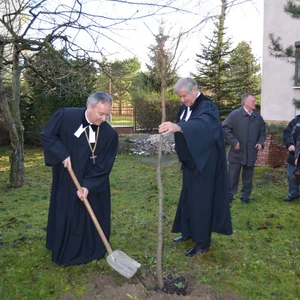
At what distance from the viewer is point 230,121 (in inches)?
247

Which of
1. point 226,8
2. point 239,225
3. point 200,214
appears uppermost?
point 226,8

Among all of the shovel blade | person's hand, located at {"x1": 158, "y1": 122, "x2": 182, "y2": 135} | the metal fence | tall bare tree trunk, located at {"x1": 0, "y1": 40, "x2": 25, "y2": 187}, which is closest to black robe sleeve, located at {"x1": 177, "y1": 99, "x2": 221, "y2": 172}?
person's hand, located at {"x1": 158, "y1": 122, "x2": 182, "y2": 135}

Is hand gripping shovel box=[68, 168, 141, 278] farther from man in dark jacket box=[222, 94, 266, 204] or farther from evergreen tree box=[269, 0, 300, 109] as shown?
evergreen tree box=[269, 0, 300, 109]

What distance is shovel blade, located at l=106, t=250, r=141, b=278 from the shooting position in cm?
335

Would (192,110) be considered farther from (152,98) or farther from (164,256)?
(152,98)

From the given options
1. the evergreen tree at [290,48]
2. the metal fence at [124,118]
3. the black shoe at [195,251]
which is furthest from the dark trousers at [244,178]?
the metal fence at [124,118]

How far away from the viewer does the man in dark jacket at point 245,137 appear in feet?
20.2

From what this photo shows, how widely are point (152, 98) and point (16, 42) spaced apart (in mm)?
11640

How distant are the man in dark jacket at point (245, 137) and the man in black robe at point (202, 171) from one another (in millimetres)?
2263

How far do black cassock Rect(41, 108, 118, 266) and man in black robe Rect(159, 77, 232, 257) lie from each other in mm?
797

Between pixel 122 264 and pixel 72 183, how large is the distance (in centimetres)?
94

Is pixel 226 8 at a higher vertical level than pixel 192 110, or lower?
higher

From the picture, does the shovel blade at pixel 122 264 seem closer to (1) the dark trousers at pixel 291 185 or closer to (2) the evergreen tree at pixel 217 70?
(1) the dark trousers at pixel 291 185

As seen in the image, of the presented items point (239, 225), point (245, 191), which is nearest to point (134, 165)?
point (245, 191)
